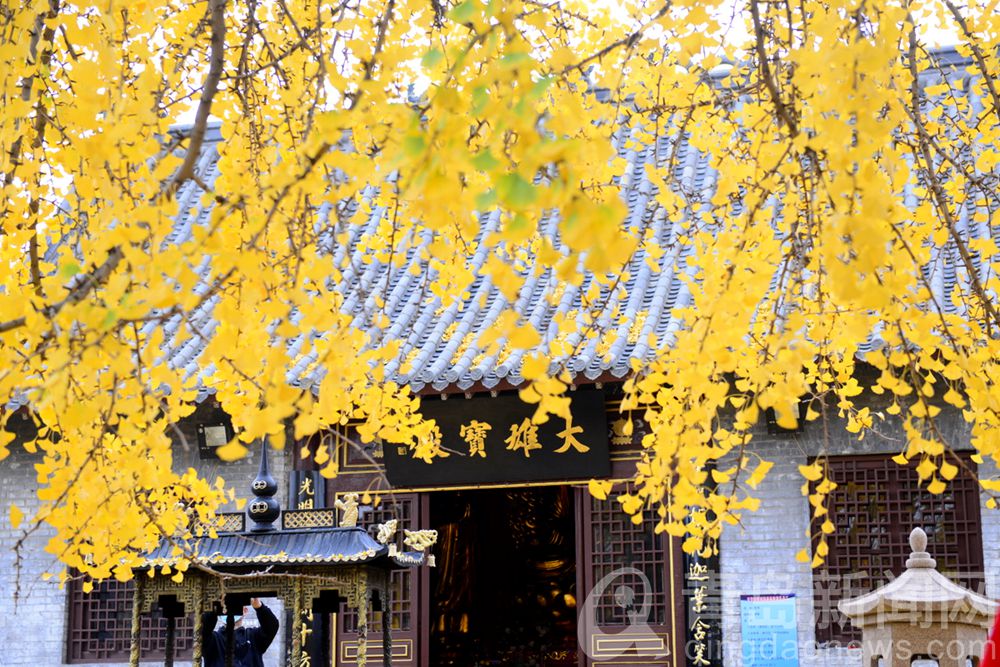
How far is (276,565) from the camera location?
7.75 meters

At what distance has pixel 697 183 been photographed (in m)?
11.9

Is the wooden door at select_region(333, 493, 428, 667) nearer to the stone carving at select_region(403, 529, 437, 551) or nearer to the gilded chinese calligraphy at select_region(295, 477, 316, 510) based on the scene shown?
the gilded chinese calligraphy at select_region(295, 477, 316, 510)

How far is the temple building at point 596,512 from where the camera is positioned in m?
9.36

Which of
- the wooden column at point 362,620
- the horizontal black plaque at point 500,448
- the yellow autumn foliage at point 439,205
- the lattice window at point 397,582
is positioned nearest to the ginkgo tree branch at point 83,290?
the yellow autumn foliage at point 439,205

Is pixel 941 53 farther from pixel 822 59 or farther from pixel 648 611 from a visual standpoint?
pixel 822 59

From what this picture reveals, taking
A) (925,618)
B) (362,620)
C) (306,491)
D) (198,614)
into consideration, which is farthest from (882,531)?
(198,614)

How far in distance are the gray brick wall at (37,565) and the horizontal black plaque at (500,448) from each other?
1.23m

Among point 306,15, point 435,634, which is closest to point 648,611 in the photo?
point 435,634

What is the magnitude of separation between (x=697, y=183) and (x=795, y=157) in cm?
842

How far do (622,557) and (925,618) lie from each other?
352cm

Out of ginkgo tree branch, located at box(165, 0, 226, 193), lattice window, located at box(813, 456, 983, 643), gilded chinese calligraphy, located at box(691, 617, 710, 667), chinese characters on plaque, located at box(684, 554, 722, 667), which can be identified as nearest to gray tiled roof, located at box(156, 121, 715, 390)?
chinese characters on plaque, located at box(684, 554, 722, 667)

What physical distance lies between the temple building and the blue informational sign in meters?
0.01

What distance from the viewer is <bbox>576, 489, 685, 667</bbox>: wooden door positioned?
959 cm

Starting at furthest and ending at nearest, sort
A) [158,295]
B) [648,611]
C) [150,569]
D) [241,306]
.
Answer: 1. [648,611]
2. [150,569]
3. [241,306]
4. [158,295]
